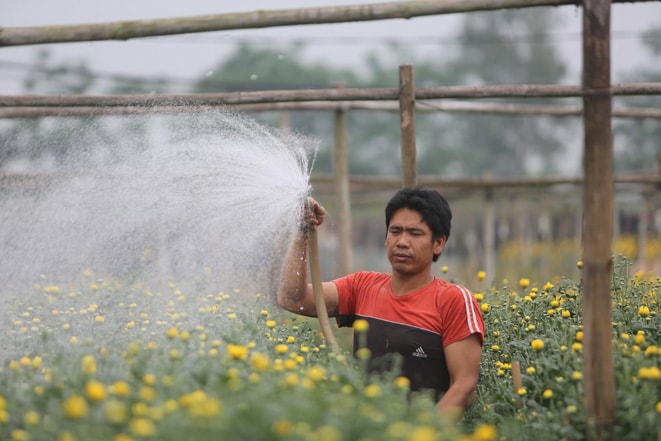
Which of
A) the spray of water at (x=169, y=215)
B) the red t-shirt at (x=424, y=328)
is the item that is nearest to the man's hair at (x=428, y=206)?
the red t-shirt at (x=424, y=328)

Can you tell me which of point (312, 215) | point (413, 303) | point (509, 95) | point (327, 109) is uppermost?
point (327, 109)

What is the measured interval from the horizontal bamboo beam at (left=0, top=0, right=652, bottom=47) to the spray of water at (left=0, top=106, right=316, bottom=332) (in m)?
0.51

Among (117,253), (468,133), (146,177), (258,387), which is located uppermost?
(468,133)

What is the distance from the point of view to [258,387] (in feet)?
8.23

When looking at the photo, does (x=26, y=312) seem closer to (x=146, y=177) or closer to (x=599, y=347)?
(x=146, y=177)

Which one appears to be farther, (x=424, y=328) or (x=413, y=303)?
(x=413, y=303)

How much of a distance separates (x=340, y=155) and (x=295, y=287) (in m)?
3.05

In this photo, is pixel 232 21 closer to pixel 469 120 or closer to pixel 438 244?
pixel 438 244

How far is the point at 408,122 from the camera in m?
4.75

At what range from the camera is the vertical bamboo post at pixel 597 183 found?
3.20 m

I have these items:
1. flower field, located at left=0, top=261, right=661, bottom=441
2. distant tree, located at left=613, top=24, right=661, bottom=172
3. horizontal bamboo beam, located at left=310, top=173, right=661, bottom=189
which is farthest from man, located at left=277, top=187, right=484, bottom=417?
distant tree, located at left=613, top=24, right=661, bottom=172

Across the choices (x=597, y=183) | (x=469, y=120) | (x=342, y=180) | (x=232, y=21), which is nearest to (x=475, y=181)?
(x=342, y=180)

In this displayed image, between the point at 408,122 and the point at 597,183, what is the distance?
66.1 inches

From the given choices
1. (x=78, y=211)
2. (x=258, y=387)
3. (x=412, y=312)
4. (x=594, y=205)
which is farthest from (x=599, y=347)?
(x=78, y=211)
